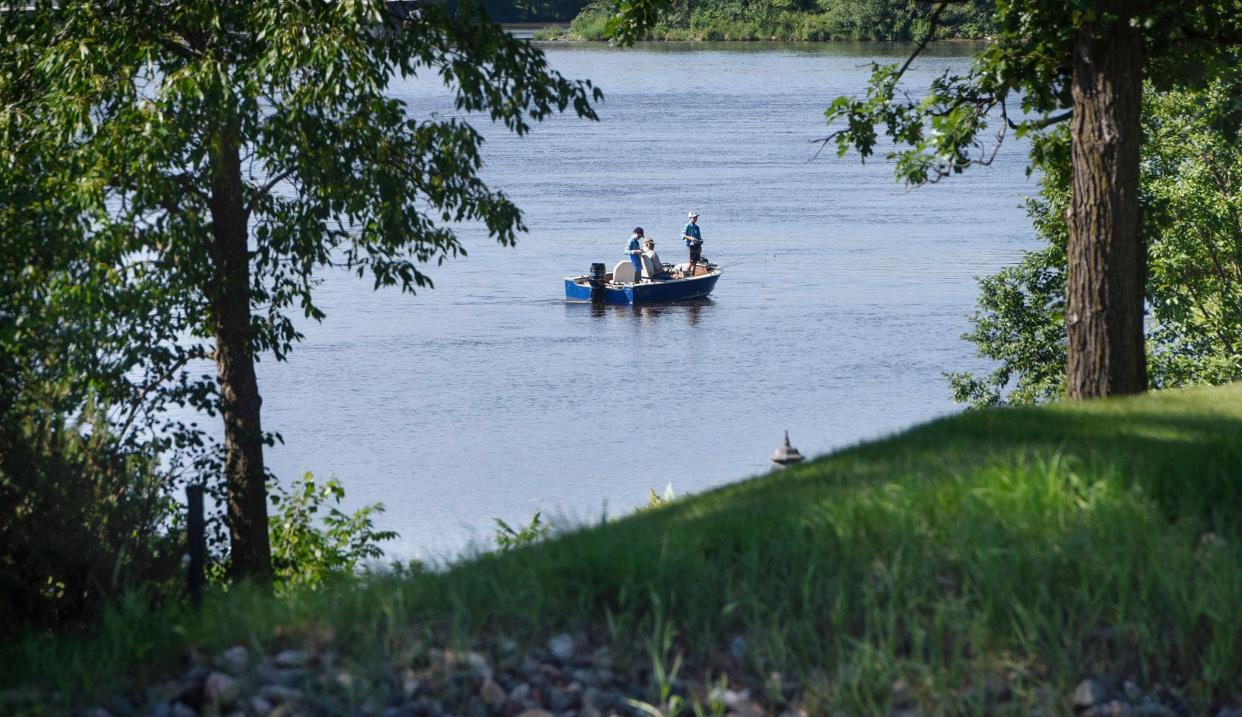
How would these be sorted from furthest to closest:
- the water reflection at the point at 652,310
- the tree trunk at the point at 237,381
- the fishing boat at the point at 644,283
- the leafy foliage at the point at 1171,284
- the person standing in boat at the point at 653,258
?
1. the water reflection at the point at 652,310
2. the fishing boat at the point at 644,283
3. the person standing in boat at the point at 653,258
4. the leafy foliage at the point at 1171,284
5. the tree trunk at the point at 237,381

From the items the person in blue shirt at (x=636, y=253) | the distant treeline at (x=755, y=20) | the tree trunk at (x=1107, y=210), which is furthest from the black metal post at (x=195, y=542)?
the distant treeline at (x=755, y=20)

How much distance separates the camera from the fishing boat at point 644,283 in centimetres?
4709

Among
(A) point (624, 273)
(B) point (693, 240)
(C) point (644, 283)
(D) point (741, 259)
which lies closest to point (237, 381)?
(A) point (624, 273)

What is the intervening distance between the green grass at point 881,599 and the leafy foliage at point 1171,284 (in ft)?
65.4

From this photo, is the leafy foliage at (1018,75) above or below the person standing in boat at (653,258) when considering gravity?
above

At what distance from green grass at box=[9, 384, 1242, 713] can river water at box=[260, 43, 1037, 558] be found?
225 inches

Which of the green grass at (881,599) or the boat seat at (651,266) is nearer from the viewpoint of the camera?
the green grass at (881,599)

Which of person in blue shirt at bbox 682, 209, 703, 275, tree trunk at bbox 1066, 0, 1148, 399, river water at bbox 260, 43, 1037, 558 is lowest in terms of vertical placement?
river water at bbox 260, 43, 1037, 558

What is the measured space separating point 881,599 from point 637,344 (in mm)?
38560

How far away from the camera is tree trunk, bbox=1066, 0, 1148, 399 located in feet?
36.2

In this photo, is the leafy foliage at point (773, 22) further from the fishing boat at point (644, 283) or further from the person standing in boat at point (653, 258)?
the person standing in boat at point (653, 258)

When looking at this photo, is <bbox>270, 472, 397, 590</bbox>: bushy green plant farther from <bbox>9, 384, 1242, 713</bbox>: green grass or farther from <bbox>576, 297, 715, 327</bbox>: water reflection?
<bbox>576, 297, 715, 327</bbox>: water reflection

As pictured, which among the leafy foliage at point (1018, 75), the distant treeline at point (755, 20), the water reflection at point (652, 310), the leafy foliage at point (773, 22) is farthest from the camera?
the distant treeline at point (755, 20)

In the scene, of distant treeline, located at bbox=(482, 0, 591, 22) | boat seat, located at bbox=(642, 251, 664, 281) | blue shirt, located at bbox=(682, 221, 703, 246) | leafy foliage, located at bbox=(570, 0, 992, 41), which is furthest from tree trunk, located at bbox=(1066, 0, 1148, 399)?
distant treeline, located at bbox=(482, 0, 591, 22)
